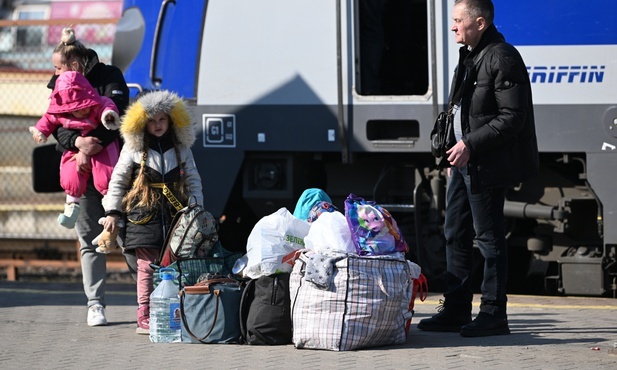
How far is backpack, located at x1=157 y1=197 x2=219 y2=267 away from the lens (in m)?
6.92

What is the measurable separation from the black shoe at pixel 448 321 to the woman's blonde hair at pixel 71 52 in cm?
259

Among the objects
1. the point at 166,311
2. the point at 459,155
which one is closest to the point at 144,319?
the point at 166,311

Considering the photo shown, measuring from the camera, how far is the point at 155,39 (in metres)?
9.08

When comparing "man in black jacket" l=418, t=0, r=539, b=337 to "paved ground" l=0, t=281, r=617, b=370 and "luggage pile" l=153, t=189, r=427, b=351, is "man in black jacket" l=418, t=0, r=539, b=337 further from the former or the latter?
"luggage pile" l=153, t=189, r=427, b=351

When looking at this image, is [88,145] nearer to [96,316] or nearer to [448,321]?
[96,316]

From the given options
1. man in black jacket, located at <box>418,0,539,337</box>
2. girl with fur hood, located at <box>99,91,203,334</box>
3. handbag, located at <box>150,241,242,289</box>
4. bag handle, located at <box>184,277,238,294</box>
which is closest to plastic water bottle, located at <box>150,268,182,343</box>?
handbag, located at <box>150,241,242,289</box>

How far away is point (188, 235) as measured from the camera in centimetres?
692

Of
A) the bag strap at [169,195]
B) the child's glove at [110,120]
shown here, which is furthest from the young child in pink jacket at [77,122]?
the bag strap at [169,195]

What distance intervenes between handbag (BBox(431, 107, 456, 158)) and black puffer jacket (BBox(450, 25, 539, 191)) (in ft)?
0.32

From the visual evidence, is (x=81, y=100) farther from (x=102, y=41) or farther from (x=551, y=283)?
(x=102, y=41)

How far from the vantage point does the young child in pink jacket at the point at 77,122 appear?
24.0 ft

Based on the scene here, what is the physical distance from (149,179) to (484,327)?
2.06 meters

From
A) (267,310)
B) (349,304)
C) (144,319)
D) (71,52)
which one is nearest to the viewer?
(349,304)

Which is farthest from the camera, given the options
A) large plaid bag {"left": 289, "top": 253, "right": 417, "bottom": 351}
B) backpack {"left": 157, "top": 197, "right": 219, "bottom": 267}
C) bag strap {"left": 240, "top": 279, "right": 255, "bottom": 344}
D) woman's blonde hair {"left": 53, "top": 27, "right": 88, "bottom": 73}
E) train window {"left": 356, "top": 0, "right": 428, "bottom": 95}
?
train window {"left": 356, "top": 0, "right": 428, "bottom": 95}
